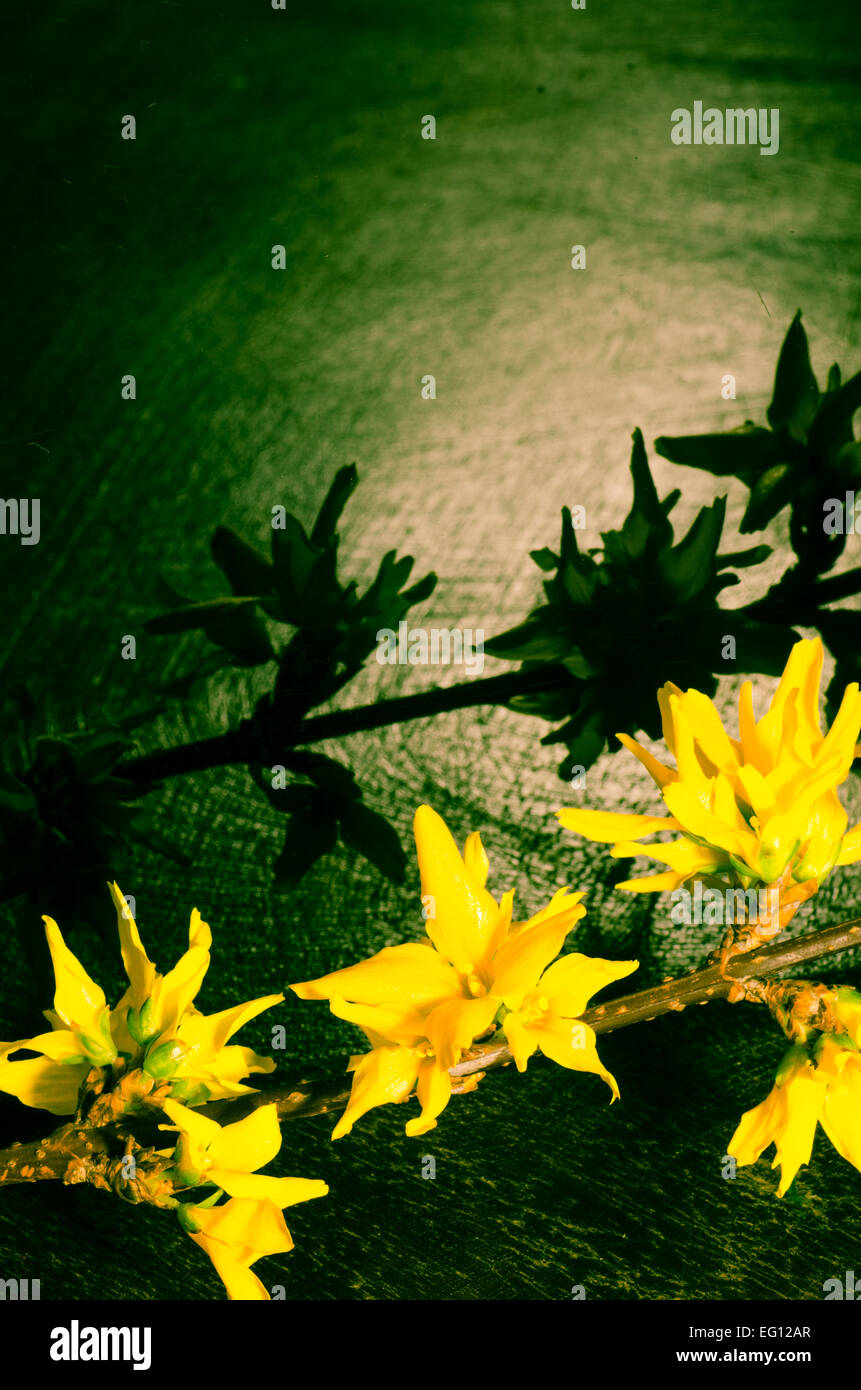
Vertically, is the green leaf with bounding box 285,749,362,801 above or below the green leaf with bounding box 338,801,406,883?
above

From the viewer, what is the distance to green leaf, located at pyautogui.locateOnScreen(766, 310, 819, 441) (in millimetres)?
414

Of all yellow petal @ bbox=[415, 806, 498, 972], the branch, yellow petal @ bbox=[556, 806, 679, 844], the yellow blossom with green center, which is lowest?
the yellow blossom with green center

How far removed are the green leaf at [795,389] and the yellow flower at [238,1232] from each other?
12.3 inches

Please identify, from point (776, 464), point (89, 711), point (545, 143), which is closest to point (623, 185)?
point (545, 143)

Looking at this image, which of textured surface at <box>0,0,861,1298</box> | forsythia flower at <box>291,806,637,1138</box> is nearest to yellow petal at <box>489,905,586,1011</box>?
forsythia flower at <box>291,806,637,1138</box>

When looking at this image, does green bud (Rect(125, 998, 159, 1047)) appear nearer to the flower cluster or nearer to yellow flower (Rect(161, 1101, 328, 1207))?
yellow flower (Rect(161, 1101, 328, 1207))

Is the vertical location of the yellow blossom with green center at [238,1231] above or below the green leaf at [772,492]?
below

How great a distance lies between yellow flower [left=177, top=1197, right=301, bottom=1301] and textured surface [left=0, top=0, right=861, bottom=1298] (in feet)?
0.54

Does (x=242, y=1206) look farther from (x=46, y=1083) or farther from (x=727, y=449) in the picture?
(x=727, y=449)

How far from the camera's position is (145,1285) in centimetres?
48

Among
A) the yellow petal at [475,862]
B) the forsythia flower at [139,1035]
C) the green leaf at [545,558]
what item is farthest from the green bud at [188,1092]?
the green leaf at [545,558]

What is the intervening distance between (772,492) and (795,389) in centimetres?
4

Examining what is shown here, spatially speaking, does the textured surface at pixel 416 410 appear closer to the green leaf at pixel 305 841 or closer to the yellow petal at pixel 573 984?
the green leaf at pixel 305 841

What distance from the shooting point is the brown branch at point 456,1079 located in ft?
1.10
